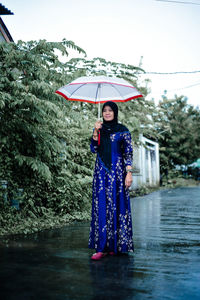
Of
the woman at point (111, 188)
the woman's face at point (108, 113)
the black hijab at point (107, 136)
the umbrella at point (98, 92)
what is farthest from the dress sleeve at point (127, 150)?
the umbrella at point (98, 92)

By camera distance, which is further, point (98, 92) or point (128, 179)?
point (98, 92)

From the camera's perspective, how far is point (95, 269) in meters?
3.81

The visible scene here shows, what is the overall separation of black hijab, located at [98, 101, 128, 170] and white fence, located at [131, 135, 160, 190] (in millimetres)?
12067

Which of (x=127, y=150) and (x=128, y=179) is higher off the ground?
(x=127, y=150)

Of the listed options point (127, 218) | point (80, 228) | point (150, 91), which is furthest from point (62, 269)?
point (150, 91)

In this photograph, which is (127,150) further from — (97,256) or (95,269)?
(95,269)

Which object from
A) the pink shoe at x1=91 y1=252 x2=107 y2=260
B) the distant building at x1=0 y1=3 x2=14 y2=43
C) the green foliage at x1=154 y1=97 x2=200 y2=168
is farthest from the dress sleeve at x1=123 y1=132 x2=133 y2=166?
the green foliage at x1=154 y1=97 x2=200 y2=168

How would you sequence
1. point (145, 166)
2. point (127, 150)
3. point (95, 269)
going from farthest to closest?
point (145, 166) < point (127, 150) < point (95, 269)

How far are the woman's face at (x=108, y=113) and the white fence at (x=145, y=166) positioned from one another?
39.7 feet

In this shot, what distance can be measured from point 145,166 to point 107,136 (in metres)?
19.5

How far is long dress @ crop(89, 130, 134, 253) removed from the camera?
4.44 meters

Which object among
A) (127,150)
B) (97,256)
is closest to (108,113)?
(127,150)

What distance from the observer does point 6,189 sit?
6.55m

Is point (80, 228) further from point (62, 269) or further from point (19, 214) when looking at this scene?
point (62, 269)
